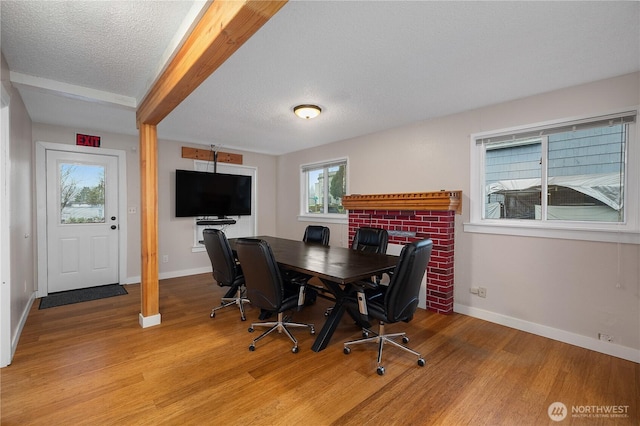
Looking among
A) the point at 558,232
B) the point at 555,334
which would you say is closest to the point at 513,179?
the point at 558,232

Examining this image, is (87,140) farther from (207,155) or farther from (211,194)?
(211,194)

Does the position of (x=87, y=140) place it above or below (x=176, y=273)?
above

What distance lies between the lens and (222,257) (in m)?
3.03

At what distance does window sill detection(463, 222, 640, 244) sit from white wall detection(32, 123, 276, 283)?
429 cm

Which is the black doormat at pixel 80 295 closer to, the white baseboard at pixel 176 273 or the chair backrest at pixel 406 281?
the white baseboard at pixel 176 273

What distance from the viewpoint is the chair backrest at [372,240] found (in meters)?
3.38

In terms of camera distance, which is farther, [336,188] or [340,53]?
[336,188]

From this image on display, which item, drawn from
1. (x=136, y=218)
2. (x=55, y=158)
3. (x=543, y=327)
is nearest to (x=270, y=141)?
(x=136, y=218)

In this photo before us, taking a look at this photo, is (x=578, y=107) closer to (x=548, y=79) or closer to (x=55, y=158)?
(x=548, y=79)

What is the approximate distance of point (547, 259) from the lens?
2.75 meters

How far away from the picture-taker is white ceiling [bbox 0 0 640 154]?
164cm

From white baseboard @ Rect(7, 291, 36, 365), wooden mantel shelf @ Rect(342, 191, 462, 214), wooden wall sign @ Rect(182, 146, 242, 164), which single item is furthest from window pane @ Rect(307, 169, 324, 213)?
white baseboard @ Rect(7, 291, 36, 365)

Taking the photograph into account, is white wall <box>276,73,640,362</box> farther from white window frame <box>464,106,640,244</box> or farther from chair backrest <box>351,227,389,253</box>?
chair backrest <box>351,227,389,253</box>

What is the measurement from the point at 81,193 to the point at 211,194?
1789 mm
